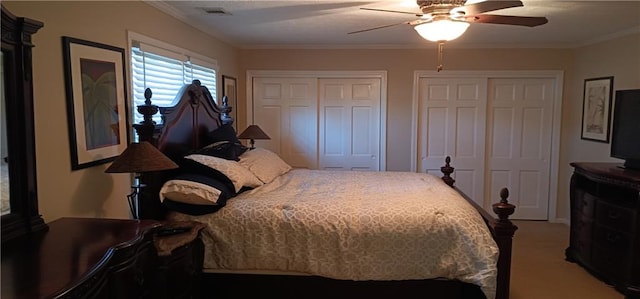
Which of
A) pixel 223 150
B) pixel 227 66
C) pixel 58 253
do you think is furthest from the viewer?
pixel 227 66

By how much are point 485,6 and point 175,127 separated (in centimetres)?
220

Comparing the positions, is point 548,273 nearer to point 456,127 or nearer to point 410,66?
point 456,127

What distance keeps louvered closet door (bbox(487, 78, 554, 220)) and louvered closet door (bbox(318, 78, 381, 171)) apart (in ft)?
4.85

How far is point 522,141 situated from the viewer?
5.64 m

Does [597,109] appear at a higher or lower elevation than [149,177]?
higher

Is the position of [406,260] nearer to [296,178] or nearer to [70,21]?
[296,178]

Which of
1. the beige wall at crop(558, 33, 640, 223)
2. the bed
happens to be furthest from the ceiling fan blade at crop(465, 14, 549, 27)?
the beige wall at crop(558, 33, 640, 223)

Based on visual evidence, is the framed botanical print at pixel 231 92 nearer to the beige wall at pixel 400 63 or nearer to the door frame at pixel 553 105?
the beige wall at pixel 400 63

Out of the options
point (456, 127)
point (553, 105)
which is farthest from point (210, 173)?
point (553, 105)

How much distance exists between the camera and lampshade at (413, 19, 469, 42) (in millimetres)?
2688

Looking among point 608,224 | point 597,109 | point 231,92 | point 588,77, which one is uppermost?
point 588,77

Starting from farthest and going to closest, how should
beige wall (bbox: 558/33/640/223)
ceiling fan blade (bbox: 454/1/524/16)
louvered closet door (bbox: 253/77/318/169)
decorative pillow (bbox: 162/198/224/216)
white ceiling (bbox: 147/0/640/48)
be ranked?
louvered closet door (bbox: 253/77/318/169) → beige wall (bbox: 558/33/640/223) → white ceiling (bbox: 147/0/640/48) → decorative pillow (bbox: 162/198/224/216) → ceiling fan blade (bbox: 454/1/524/16)

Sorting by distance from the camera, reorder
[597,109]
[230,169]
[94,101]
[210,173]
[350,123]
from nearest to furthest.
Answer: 1. [94,101]
2. [210,173]
3. [230,169]
4. [597,109]
5. [350,123]

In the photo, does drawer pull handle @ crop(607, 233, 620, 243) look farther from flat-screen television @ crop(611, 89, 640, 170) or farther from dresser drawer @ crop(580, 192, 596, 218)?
flat-screen television @ crop(611, 89, 640, 170)
